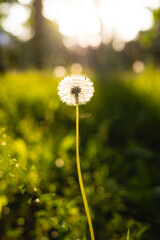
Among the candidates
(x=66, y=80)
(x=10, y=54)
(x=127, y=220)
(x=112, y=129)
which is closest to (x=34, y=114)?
(x=112, y=129)

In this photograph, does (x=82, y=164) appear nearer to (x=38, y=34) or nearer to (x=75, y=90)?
(x=75, y=90)

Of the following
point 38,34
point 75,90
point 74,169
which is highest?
point 38,34

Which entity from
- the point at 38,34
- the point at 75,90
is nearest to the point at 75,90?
the point at 75,90

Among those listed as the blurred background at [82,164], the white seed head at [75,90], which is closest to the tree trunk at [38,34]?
the blurred background at [82,164]

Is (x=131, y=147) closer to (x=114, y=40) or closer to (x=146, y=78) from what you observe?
(x=146, y=78)

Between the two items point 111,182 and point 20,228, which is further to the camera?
point 111,182

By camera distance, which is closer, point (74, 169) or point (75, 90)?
point (75, 90)

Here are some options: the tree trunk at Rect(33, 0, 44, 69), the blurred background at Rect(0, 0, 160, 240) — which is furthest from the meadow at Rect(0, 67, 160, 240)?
the tree trunk at Rect(33, 0, 44, 69)
